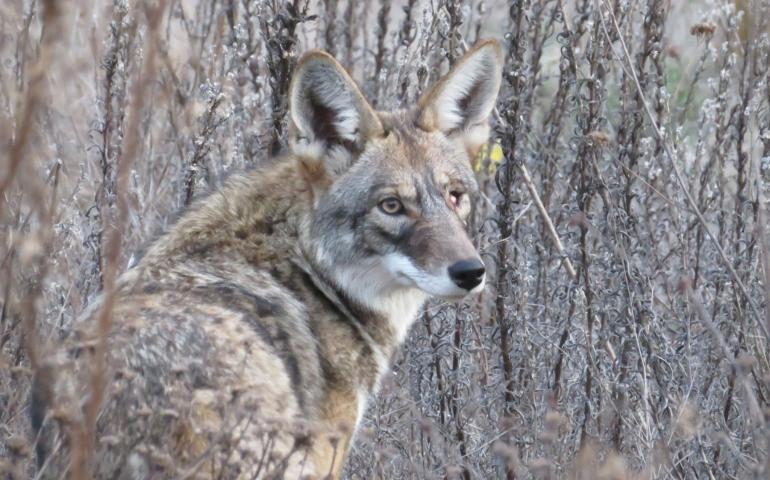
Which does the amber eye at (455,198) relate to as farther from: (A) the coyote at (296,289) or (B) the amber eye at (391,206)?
(B) the amber eye at (391,206)

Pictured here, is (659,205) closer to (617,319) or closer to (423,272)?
(617,319)

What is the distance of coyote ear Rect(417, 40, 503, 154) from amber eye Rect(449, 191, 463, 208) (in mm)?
344

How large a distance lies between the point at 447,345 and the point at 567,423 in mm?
696

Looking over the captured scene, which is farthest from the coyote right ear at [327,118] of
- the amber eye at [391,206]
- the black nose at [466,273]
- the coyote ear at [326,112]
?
the black nose at [466,273]

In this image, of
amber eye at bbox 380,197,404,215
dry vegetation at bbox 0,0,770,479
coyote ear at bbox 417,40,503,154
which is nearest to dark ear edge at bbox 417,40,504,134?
coyote ear at bbox 417,40,503,154

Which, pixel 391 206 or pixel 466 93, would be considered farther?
pixel 466 93

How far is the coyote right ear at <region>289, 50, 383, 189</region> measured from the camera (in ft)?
14.3

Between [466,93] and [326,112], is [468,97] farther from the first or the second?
[326,112]

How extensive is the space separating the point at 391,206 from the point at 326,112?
0.50 m

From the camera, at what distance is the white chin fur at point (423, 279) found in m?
4.27

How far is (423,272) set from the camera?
4301 millimetres

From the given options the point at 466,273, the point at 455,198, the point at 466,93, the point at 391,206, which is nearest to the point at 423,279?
the point at 466,273

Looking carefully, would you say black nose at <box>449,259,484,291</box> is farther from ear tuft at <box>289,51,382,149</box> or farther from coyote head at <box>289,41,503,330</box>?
ear tuft at <box>289,51,382,149</box>

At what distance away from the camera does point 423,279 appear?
430cm
